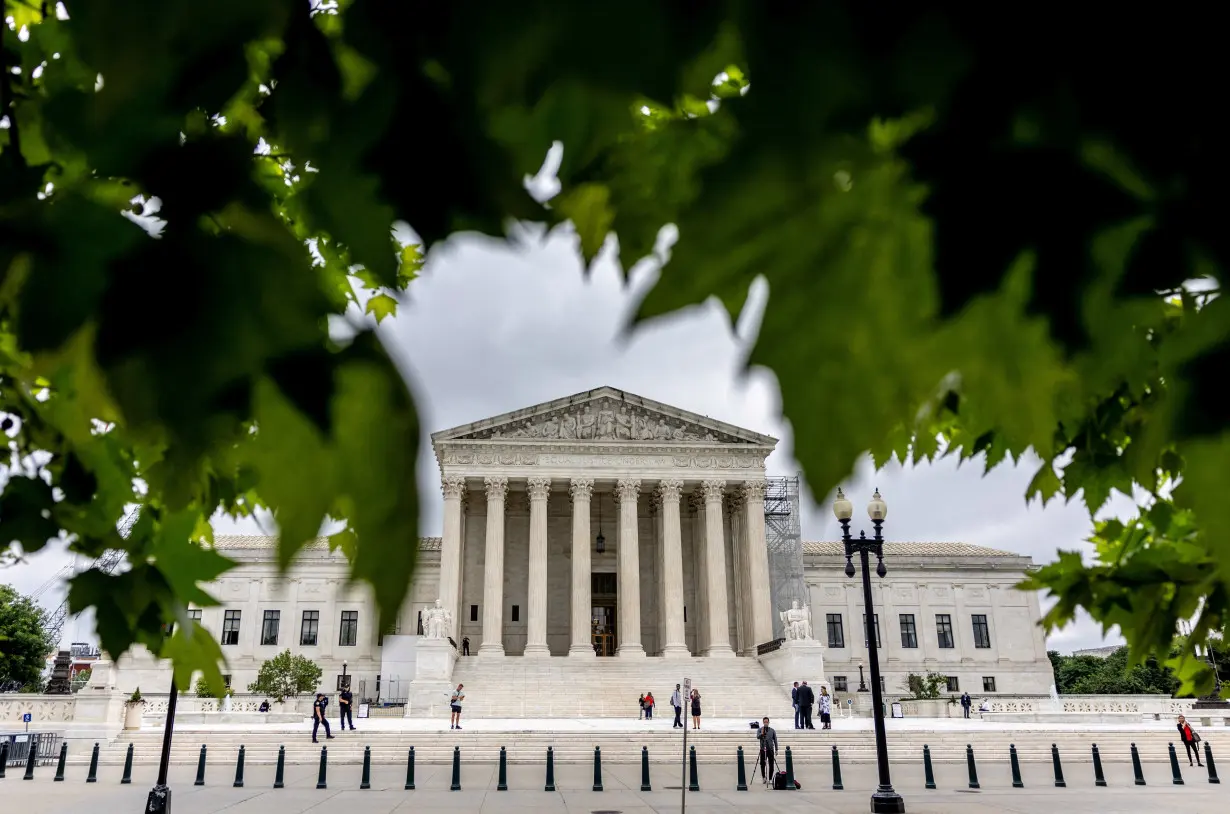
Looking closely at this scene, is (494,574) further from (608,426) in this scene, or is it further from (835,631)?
(835,631)

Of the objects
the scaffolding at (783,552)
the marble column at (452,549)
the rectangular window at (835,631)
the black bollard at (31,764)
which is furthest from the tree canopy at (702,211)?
the rectangular window at (835,631)

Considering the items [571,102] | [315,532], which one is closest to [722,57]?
[571,102]

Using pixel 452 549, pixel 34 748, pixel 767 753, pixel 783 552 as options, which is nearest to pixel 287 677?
pixel 452 549

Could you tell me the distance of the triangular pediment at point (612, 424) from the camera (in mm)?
49375

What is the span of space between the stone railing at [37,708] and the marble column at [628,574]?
80.8 feet

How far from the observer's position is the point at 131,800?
53.8ft

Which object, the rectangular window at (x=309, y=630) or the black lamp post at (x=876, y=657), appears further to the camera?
the rectangular window at (x=309, y=630)

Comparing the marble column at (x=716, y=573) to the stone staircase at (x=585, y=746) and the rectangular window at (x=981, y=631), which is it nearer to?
the stone staircase at (x=585, y=746)

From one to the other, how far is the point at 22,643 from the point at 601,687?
46.8 metres

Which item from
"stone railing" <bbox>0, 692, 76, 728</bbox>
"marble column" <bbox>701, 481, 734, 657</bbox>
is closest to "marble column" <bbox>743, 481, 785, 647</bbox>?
"marble column" <bbox>701, 481, 734, 657</bbox>

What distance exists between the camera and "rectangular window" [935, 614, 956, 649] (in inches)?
2399

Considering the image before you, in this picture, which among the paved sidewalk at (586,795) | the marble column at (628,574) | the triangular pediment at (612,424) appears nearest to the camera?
the paved sidewalk at (586,795)

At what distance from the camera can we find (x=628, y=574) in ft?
155

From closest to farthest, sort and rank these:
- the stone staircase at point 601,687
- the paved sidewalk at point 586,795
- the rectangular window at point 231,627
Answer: the paved sidewalk at point 586,795
the stone staircase at point 601,687
the rectangular window at point 231,627
